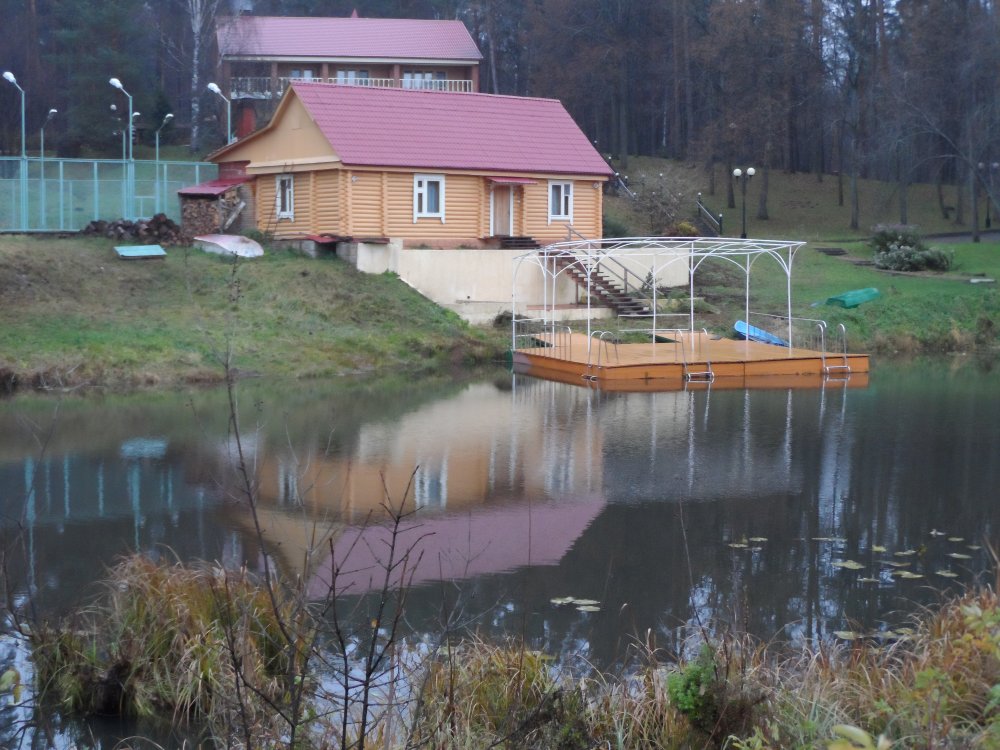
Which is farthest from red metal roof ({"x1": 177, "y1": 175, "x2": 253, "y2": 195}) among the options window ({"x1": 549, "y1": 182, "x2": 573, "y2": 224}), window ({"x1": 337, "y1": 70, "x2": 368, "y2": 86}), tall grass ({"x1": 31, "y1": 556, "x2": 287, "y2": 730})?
tall grass ({"x1": 31, "y1": 556, "x2": 287, "y2": 730})

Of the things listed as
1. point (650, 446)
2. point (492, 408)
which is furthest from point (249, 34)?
point (650, 446)

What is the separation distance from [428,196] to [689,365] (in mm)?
12179

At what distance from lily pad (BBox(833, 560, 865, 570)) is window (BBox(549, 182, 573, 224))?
26540mm

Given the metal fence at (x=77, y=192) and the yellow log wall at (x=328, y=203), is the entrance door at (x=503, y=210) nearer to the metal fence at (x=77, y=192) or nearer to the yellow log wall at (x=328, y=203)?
the yellow log wall at (x=328, y=203)

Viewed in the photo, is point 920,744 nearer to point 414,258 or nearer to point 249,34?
point 414,258

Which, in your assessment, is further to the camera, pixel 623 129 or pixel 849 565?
pixel 623 129

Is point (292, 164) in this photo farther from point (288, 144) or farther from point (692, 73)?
point (692, 73)

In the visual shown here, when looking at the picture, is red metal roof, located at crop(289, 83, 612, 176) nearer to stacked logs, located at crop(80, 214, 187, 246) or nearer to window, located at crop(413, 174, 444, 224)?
window, located at crop(413, 174, 444, 224)

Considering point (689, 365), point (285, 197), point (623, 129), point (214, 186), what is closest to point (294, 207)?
point (285, 197)

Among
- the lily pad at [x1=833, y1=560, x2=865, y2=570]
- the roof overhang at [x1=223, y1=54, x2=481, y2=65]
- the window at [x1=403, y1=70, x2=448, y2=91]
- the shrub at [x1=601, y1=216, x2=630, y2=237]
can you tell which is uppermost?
the roof overhang at [x1=223, y1=54, x2=481, y2=65]

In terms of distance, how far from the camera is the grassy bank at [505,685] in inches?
236

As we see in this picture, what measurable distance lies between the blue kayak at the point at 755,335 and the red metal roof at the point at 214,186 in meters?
15.5

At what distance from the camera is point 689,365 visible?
2539 cm

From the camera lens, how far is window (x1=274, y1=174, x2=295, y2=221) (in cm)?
3541
